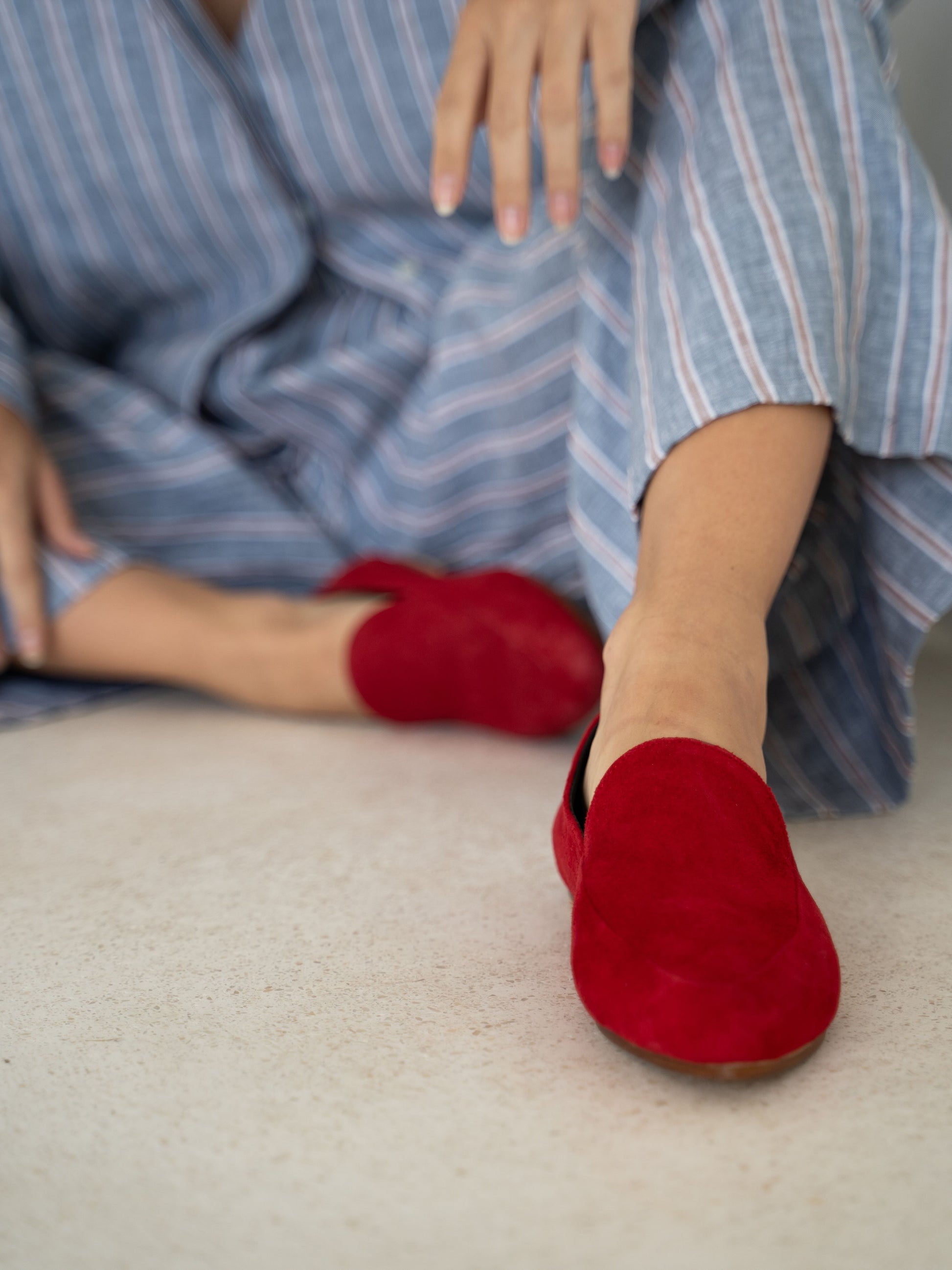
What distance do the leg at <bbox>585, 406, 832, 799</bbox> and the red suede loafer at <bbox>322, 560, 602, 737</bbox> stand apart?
20 centimetres

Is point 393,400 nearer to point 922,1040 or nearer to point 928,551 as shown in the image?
point 928,551

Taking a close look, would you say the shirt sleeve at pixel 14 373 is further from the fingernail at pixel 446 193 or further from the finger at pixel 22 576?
the fingernail at pixel 446 193

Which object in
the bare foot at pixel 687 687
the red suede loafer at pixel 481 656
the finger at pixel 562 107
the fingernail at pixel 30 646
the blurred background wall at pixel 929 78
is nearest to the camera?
the bare foot at pixel 687 687

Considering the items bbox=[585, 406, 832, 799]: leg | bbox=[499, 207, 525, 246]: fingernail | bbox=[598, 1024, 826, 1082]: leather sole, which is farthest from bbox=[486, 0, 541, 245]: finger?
bbox=[598, 1024, 826, 1082]: leather sole

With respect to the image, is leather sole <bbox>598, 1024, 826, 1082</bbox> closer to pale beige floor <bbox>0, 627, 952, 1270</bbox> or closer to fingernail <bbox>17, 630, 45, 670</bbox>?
pale beige floor <bbox>0, 627, 952, 1270</bbox>

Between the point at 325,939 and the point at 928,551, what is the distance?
37cm

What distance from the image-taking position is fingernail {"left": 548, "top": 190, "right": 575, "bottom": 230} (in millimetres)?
567

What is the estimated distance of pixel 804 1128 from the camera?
358 millimetres

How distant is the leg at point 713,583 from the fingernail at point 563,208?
0.46 ft

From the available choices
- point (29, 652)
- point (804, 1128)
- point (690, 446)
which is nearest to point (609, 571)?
point (690, 446)

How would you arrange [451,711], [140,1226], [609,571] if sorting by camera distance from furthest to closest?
[451,711] < [609,571] < [140,1226]

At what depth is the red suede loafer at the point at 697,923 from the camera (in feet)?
1.19

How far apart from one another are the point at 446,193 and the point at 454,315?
26 centimetres

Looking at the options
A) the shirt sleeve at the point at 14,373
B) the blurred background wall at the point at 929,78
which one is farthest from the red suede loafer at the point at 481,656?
the blurred background wall at the point at 929,78
